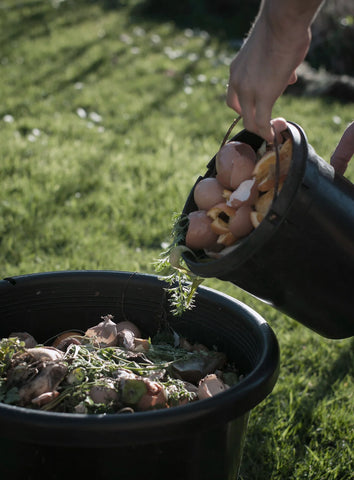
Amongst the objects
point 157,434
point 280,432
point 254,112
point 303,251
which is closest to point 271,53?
point 254,112

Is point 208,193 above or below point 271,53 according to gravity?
below

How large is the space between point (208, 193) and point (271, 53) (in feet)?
1.79

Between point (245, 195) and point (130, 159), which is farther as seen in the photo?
point (130, 159)

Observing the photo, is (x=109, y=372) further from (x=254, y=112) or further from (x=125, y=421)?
(x=254, y=112)

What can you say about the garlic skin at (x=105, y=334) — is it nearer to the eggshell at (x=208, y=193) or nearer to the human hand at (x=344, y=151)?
the eggshell at (x=208, y=193)

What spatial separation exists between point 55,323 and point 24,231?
1595 millimetres

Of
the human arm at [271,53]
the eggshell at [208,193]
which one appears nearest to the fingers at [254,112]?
the human arm at [271,53]

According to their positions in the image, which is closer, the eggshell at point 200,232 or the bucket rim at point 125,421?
the bucket rim at point 125,421

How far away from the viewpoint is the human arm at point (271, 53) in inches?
59.4

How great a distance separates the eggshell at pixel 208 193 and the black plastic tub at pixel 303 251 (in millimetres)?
173

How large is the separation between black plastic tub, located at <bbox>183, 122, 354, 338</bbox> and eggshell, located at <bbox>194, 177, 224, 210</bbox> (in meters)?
0.17

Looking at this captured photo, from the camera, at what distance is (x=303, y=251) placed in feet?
5.80

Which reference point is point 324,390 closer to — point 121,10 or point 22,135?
point 22,135

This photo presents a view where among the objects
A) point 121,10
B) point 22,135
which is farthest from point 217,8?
point 22,135
